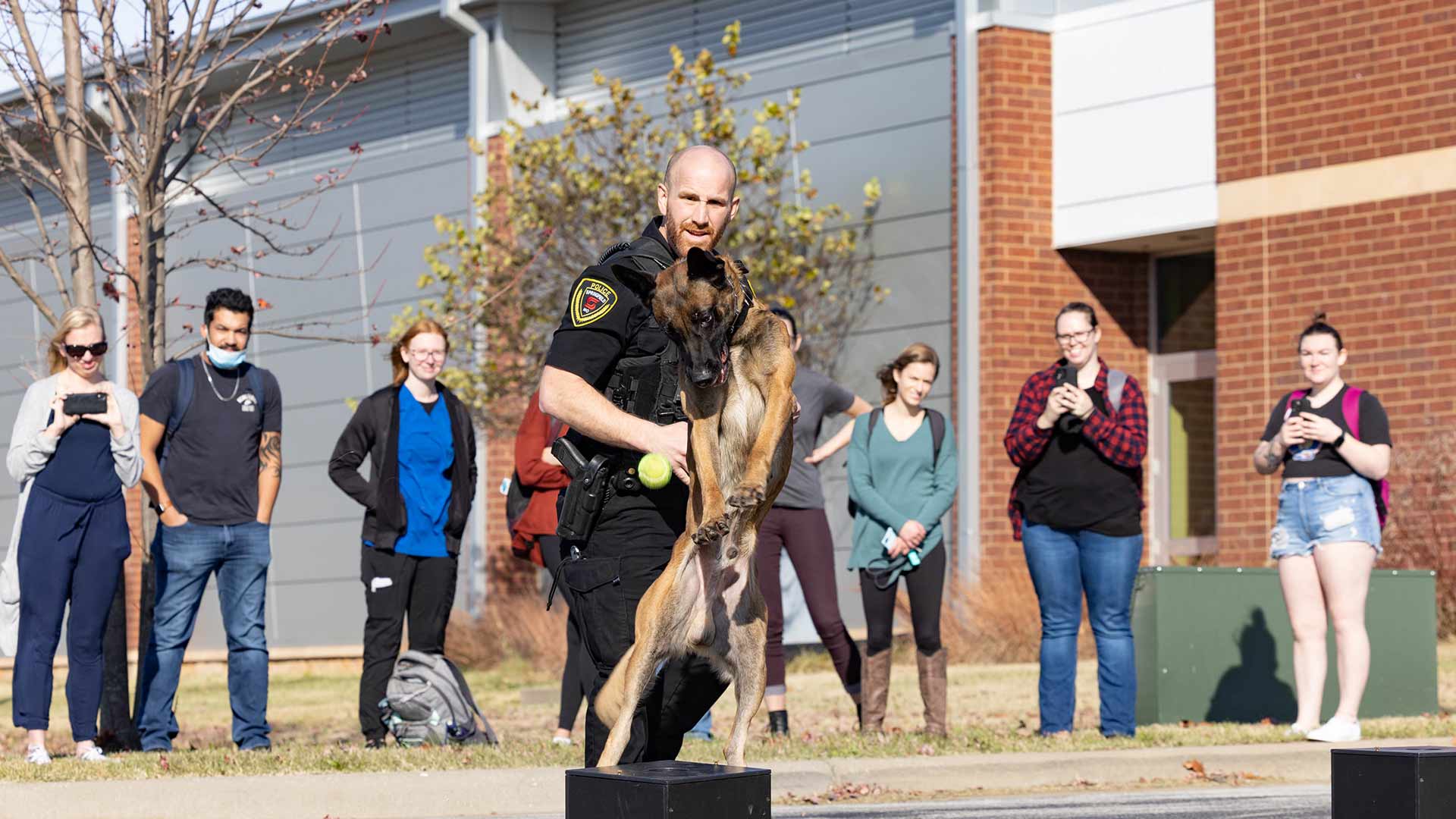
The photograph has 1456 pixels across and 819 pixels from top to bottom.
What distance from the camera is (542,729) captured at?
12.6 meters

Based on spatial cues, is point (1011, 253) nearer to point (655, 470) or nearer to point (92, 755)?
point (92, 755)

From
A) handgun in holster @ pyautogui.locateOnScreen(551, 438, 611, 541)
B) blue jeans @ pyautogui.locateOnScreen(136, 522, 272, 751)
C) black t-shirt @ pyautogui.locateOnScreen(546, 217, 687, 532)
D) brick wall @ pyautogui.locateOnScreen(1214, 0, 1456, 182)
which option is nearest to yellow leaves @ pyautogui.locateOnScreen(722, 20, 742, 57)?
brick wall @ pyautogui.locateOnScreen(1214, 0, 1456, 182)

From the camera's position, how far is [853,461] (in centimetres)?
1074

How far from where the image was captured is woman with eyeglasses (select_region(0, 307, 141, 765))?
9359mm

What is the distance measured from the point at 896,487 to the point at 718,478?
220 inches

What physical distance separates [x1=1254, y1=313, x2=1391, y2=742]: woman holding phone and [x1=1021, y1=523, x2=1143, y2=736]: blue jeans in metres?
0.88

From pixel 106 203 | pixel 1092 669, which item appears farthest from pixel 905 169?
pixel 106 203

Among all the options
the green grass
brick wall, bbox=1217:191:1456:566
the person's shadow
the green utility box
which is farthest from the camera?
brick wall, bbox=1217:191:1456:566

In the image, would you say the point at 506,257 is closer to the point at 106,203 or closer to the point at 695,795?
the point at 106,203

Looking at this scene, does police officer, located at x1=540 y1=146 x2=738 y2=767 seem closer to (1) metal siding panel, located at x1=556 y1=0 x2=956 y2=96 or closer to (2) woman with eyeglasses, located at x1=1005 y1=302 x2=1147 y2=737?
(2) woman with eyeglasses, located at x1=1005 y1=302 x2=1147 y2=737

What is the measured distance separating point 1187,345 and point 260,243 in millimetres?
12963

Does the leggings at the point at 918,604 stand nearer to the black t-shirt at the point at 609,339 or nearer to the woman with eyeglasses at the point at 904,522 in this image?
the woman with eyeglasses at the point at 904,522

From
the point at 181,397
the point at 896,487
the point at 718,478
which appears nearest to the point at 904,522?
the point at 896,487

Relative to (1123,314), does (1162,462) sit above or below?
below
